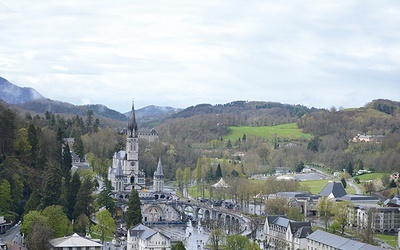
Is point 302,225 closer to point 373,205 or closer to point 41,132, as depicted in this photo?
point 373,205

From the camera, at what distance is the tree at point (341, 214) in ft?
282

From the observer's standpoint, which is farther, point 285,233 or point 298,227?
point 285,233

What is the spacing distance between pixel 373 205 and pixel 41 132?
4328 cm

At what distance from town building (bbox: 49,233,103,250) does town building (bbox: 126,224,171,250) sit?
16.8ft

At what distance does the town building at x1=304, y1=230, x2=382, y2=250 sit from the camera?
215 feet

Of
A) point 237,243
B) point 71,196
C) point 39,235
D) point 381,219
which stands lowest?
point 237,243

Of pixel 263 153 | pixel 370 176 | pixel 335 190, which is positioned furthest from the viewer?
pixel 263 153

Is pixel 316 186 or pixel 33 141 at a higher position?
pixel 33 141

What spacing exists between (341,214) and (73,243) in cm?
3591

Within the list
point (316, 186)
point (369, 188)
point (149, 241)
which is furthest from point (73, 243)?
point (316, 186)

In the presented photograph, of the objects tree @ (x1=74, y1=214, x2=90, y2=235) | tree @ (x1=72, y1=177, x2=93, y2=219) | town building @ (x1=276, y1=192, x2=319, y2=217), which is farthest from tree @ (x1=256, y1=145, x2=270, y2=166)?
tree @ (x1=74, y1=214, x2=90, y2=235)

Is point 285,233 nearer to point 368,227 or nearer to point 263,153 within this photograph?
point 368,227

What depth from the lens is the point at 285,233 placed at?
77.3 meters

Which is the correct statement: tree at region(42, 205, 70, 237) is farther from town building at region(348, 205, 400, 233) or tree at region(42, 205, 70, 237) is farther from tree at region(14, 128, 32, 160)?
town building at region(348, 205, 400, 233)
